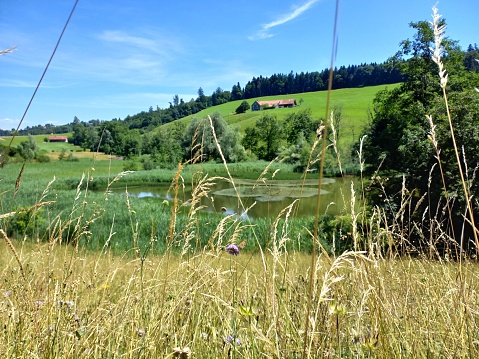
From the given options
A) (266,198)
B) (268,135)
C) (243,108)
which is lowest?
(266,198)

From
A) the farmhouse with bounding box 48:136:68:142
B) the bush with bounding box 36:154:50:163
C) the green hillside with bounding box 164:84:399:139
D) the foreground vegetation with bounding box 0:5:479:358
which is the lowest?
the bush with bounding box 36:154:50:163

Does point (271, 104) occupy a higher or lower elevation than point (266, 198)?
higher

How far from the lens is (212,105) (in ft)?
358

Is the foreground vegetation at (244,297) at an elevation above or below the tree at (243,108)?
below

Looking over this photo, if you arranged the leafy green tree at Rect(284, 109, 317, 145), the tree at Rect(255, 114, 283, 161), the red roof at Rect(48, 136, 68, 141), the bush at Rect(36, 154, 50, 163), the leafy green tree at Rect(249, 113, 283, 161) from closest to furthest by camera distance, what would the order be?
the bush at Rect(36, 154, 50, 163) → the tree at Rect(255, 114, 283, 161) → the leafy green tree at Rect(249, 113, 283, 161) → the leafy green tree at Rect(284, 109, 317, 145) → the red roof at Rect(48, 136, 68, 141)

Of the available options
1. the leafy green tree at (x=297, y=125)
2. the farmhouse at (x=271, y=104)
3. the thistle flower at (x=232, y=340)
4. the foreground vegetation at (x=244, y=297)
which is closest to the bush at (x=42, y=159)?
the leafy green tree at (x=297, y=125)

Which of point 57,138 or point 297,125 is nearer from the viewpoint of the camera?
point 297,125

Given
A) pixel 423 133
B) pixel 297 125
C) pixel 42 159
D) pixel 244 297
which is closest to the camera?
pixel 244 297

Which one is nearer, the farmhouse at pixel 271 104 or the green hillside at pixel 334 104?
the green hillside at pixel 334 104

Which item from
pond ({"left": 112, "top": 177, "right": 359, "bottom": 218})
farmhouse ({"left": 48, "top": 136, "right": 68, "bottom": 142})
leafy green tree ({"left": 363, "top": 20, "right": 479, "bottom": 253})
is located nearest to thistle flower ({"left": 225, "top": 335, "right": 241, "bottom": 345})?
leafy green tree ({"left": 363, "top": 20, "right": 479, "bottom": 253})

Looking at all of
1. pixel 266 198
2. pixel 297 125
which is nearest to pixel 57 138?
pixel 297 125

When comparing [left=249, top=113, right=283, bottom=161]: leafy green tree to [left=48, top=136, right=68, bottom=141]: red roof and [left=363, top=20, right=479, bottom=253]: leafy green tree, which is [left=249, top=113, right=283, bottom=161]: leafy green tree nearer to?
[left=363, top=20, right=479, bottom=253]: leafy green tree

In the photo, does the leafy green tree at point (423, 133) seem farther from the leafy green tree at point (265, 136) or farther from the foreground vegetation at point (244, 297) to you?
the leafy green tree at point (265, 136)

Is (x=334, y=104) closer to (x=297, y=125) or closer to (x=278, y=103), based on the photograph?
(x=297, y=125)
